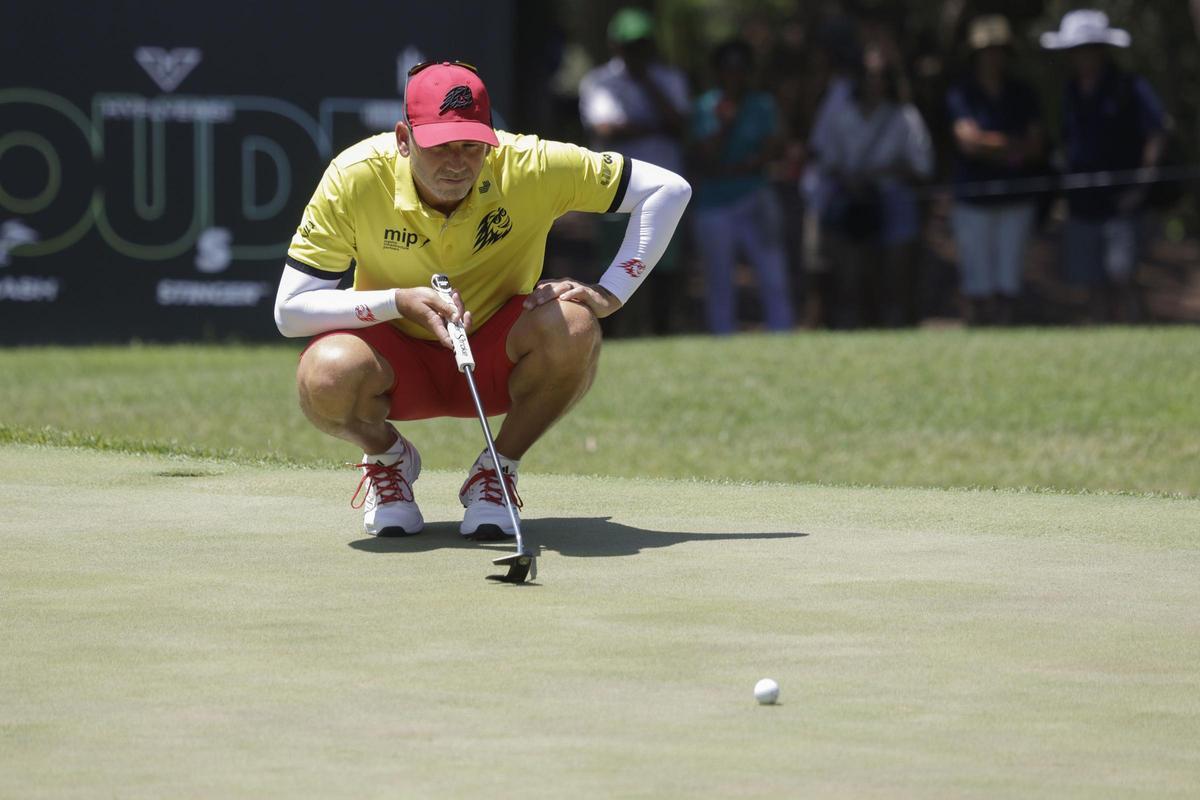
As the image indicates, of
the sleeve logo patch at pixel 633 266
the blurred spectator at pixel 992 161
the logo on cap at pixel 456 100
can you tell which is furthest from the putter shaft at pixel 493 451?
the blurred spectator at pixel 992 161

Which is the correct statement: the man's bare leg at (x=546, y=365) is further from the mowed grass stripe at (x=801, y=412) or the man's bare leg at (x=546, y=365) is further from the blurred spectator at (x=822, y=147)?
the blurred spectator at (x=822, y=147)

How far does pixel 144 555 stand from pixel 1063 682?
8.60 feet

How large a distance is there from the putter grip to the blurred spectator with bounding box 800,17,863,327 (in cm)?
1013

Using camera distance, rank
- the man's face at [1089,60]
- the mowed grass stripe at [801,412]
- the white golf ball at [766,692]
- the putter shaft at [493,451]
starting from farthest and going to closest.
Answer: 1. the man's face at [1089,60]
2. the mowed grass stripe at [801,412]
3. the putter shaft at [493,451]
4. the white golf ball at [766,692]

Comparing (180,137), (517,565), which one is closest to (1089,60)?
(180,137)

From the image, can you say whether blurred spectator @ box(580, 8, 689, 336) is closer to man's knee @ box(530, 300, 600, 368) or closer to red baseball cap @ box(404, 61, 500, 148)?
man's knee @ box(530, 300, 600, 368)

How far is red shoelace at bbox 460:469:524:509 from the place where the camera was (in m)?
6.11

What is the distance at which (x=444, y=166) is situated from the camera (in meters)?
5.82

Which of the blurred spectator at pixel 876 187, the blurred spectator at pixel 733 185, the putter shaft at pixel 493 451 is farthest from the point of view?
the blurred spectator at pixel 876 187

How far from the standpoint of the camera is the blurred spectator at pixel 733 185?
15.3 metres

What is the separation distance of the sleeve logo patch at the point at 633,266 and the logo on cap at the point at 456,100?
786mm

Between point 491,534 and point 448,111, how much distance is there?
1215 millimetres

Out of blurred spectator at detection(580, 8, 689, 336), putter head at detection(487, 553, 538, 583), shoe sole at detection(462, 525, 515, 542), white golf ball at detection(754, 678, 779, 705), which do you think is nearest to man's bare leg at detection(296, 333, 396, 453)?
shoe sole at detection(462, 525, 515, 542)

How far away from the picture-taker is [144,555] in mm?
5699
